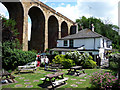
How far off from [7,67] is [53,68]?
468 centimetres

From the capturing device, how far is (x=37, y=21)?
26.5 m

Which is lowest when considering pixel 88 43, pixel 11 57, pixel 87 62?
pixel 87 62

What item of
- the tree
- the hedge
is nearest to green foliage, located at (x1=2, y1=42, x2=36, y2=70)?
the hedge

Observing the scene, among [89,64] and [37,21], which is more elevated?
[37,21]

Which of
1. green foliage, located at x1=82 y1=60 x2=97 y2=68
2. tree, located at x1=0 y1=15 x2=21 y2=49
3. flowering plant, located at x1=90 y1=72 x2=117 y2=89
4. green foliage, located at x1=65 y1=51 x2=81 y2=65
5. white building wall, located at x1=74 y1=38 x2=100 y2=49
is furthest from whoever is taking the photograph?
white building wall, located at x1=74 y1=38 x2=100 y2=49

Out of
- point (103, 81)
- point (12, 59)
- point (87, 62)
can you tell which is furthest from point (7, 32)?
point (103, 81)

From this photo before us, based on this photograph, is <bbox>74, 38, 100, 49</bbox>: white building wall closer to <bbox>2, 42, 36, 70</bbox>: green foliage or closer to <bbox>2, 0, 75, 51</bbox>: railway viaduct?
<bbox>2, 0, 75, 51</bbox>: railway viaduct

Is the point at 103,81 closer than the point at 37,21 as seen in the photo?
Yes

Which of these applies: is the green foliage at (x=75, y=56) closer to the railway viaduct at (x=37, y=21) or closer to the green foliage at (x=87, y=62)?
the green foliage at (x=87, y=62)

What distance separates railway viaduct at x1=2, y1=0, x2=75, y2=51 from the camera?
778 inches

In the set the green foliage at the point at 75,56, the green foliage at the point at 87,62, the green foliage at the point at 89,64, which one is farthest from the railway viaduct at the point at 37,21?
the green foliage at the point at 89,64

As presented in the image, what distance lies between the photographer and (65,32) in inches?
1419

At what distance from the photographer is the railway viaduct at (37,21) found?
19.8 meters

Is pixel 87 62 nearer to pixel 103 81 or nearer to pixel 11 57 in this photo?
pixel 103 81
